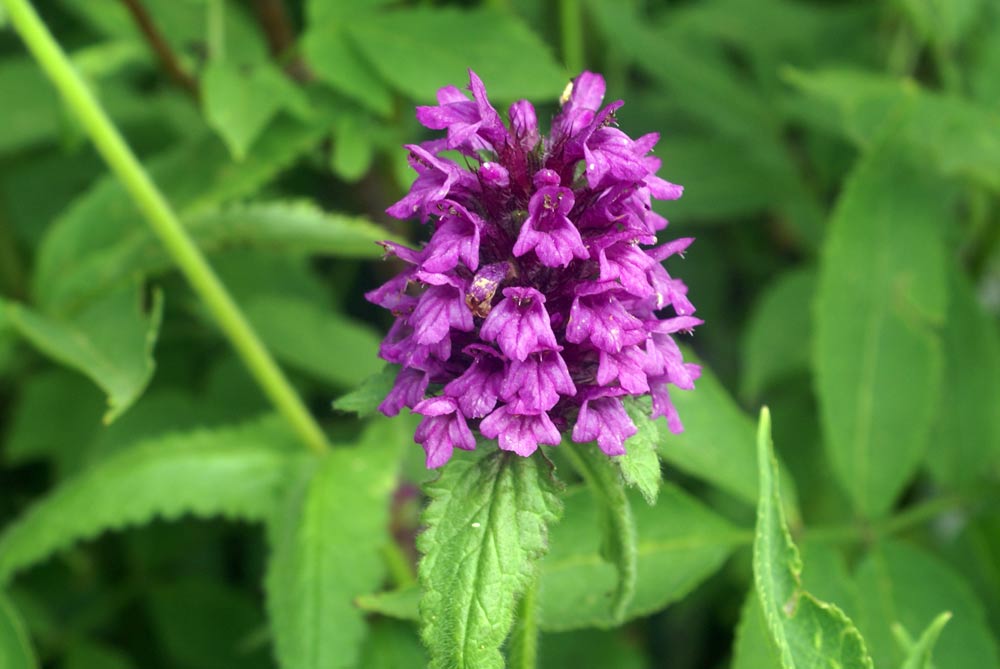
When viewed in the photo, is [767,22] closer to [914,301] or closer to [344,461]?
[914,301]

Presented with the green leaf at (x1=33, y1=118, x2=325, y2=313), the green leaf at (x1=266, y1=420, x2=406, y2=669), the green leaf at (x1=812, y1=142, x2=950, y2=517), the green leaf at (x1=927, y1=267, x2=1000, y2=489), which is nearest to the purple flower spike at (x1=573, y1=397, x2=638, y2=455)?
the green leaf at (x1=266, y1=420, x2=406, y2=669)

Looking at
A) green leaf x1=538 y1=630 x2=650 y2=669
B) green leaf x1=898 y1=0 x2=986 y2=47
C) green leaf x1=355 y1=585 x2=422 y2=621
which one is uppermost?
green leaf x1=898 y1=0 x2=986 y2=47

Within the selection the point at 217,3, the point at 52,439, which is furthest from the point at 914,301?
the point at 52,439

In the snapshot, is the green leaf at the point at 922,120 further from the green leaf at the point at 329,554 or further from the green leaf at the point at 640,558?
the green leaf at the point at 329,554

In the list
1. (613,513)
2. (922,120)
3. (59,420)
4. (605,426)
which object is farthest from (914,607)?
(59,420)

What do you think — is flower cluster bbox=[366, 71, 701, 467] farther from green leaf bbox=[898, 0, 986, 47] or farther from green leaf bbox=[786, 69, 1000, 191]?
green leaf bbox=[898, 0, 986, 47]

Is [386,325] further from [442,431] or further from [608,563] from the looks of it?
[442,431]
